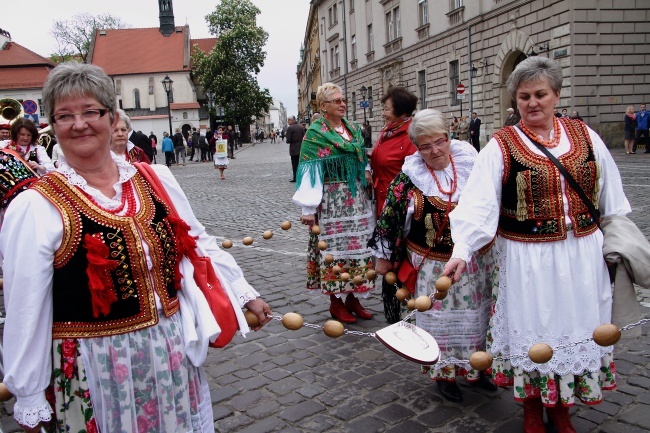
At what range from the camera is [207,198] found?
613 inches

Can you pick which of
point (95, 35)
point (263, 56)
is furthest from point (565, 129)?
point (95, 35)

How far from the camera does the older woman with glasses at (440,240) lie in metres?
3.58

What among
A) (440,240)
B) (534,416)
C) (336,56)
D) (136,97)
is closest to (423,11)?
(336,56)

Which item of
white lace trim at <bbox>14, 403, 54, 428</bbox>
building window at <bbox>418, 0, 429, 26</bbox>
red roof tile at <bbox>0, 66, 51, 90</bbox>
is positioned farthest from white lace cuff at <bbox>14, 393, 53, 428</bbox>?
red roof tile at <bbox>0, 66, 51, 90</bbox>

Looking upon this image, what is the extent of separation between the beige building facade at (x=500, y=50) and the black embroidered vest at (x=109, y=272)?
20.9 m

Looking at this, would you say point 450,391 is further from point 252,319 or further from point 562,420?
point 252,319

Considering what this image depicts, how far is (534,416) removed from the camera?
310 centimetres

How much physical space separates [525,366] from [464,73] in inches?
1046

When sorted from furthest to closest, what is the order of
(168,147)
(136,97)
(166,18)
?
(166,18), (136,97), (168,147)

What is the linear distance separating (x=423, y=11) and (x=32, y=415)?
108 ft

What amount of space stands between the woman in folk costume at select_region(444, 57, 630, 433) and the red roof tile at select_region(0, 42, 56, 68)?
6825cm

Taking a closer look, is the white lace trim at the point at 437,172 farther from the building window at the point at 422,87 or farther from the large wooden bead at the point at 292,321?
the building window at the point at 422,87

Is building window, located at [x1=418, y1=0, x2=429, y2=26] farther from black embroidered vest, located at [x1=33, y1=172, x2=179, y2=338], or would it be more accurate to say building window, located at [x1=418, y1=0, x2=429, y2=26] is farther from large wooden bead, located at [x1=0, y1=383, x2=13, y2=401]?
large wooden bead, located at [x1=0, y1=383, x2=13, y2=401]

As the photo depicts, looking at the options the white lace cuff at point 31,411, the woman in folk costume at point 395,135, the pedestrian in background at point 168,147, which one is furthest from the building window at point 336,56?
the white lace cuff at point 31,411
